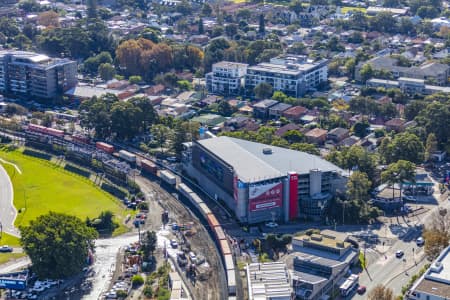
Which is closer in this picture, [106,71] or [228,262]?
[228,262]

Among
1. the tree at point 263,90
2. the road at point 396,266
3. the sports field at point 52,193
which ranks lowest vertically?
the road at point 396,266

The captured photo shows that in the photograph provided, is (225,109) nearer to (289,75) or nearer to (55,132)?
(289,75)

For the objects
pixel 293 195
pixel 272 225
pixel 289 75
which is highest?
pixel 289 75

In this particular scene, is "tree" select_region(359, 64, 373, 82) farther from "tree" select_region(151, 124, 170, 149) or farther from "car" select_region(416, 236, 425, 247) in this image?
"car" select_region(416, 236, 425, 247)

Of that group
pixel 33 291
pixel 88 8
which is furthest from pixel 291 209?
pixel 88 8

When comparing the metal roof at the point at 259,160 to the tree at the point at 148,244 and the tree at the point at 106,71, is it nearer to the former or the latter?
the tree at the point at 148,244

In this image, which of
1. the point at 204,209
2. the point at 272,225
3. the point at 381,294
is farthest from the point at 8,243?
the point at 381,294

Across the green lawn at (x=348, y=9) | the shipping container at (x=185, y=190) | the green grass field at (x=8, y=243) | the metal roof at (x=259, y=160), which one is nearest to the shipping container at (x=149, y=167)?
the shipping container at (x=185, y=190)
